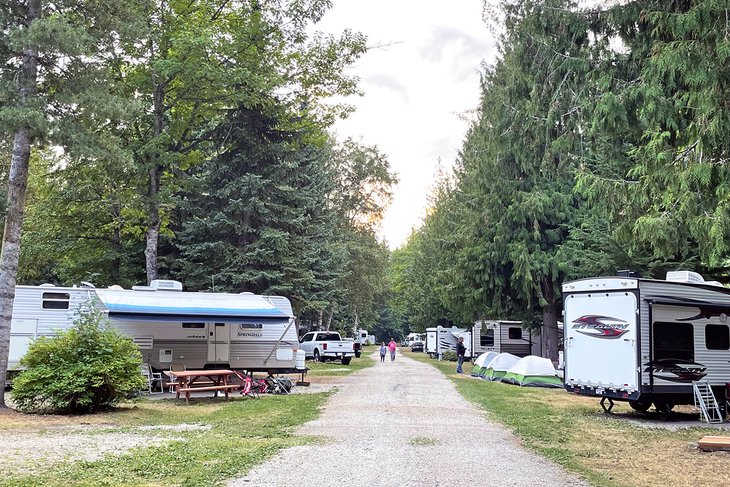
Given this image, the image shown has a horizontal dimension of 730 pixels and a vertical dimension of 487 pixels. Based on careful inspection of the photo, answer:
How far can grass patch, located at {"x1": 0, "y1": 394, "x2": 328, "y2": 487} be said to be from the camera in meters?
6.80

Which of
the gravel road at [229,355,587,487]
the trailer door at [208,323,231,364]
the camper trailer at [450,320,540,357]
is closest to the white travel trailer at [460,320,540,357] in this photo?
the camper trailer at [450,320,540,357]

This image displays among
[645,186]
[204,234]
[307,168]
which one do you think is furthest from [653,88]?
[307,168]

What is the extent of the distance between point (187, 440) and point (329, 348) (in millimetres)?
23667

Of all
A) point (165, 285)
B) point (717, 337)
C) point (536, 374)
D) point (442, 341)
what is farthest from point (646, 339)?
point (442, 341)

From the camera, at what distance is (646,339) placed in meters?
13.0

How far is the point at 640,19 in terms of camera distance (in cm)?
1020

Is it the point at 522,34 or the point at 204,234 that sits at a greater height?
the point at 522,34

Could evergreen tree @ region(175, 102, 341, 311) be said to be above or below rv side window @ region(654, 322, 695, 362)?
above

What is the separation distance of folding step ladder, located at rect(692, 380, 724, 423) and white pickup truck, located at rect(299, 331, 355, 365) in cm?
2046

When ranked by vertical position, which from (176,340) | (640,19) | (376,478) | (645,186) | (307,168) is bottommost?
(376,478)

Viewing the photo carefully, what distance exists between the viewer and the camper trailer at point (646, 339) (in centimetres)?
1301

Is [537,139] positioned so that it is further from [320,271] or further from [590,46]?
[320,271]

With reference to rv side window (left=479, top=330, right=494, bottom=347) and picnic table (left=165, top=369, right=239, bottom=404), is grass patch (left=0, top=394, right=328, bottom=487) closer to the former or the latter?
picnic table (left=165, top=369, right=239, bottom=404)

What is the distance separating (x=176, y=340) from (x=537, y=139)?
10398 mm
